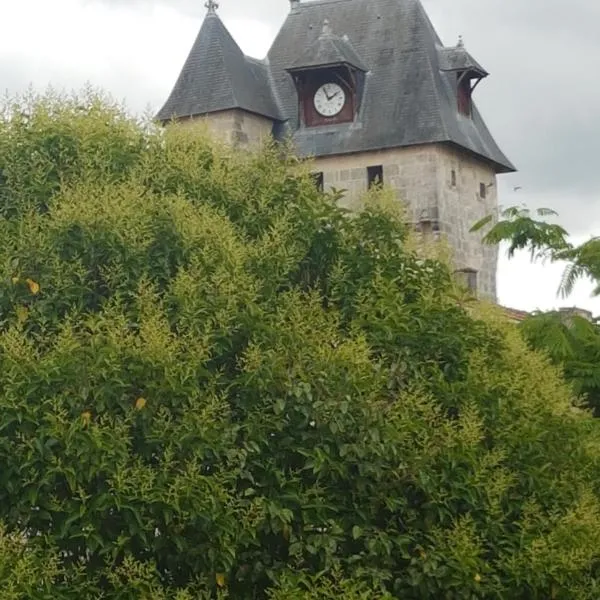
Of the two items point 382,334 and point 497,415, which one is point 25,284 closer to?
point 382,334

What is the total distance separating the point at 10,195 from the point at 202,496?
106 inches

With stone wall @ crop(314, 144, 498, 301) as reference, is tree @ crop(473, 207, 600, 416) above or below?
below

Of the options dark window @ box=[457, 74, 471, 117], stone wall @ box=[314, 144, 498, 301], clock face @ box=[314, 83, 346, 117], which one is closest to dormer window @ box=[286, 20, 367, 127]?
clock face @ box=[314, 83, 346, 117]

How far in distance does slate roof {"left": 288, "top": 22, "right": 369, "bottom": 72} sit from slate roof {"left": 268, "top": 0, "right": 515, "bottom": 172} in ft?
0.95

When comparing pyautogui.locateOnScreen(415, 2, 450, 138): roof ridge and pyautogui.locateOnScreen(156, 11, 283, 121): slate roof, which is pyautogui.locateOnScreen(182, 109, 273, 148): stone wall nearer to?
pyautogui.locateOnScreen(156, 11, 283, 121): slate roof

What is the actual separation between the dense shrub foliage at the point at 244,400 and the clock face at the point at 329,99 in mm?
27994

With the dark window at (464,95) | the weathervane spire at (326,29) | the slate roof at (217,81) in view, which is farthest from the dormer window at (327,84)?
the dark window at (464,95)

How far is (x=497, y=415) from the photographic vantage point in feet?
42.5

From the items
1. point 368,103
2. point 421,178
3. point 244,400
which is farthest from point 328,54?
point 244,400

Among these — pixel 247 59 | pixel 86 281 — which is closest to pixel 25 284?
pixel 86 281

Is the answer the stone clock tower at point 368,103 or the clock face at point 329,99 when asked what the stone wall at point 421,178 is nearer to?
the stone clock tower at point 368,103

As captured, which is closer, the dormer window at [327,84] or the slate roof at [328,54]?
the slate roof at [328,54]

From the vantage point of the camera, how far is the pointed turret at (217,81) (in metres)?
40.4

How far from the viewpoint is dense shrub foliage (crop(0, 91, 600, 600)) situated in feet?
36.4
